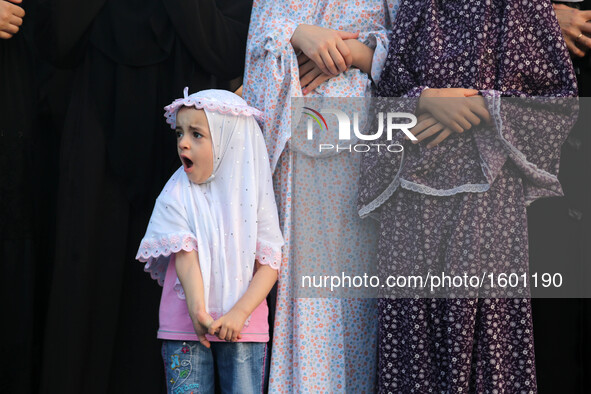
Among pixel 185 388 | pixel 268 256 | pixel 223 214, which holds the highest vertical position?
pixel 223 214

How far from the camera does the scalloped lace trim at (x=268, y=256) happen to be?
199 centimetres

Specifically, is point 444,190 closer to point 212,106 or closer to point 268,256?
point 268,256

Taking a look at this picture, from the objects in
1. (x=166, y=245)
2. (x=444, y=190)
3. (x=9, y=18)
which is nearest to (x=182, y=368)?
(x=166, y=245)

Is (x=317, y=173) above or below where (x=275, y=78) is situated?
below

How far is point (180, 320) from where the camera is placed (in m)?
1.96

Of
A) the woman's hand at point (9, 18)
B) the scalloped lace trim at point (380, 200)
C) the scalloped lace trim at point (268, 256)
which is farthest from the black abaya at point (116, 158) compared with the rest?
the scalloped lace trim at point (380, 200)

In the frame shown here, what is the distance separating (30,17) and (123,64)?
0.33 meters

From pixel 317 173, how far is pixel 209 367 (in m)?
0.65

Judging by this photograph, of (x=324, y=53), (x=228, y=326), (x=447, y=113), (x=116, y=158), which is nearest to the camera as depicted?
(x=228, y=326)

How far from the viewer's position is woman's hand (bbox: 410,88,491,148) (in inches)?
80.0

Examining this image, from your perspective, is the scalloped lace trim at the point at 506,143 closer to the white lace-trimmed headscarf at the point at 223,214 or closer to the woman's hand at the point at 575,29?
the woman's hand at the point at 575,29

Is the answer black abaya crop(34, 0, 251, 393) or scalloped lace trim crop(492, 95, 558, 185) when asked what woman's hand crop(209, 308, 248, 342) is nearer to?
black abaya crop(34, 0, 251, 393)

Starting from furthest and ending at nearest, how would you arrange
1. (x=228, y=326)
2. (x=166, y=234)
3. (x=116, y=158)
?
(x=116, y=158) < (x=166, y=234) < (x=228, y=326)

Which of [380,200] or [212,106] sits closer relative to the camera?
[212,106]
